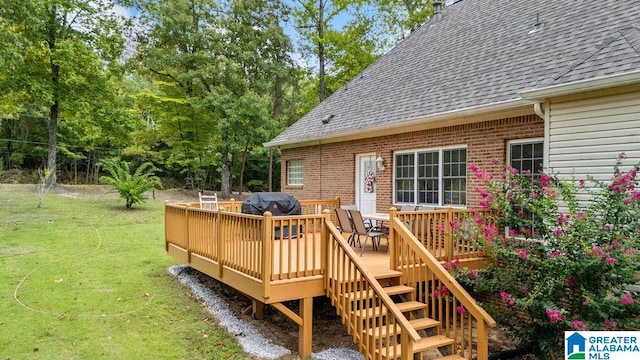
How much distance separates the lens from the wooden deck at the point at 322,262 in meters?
4.82

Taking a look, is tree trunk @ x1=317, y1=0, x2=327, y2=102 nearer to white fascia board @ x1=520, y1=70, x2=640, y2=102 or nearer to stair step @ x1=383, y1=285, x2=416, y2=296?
white fascia board @ x1=520, y1=70, x2=640, y2=102

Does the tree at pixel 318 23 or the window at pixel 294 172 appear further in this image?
the tree at pixel 318 23

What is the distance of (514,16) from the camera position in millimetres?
9547

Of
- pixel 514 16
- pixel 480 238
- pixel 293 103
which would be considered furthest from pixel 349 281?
pixel 293 103

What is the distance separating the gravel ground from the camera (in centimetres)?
511

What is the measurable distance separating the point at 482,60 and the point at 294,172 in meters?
6.73

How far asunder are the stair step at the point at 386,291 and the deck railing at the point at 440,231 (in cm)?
83

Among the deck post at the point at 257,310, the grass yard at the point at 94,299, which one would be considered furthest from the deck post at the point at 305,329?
the deck post at the point at 257,310

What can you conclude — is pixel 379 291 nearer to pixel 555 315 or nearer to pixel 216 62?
pixel 555 315

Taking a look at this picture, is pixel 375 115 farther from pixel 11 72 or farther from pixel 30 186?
pixel 30 186

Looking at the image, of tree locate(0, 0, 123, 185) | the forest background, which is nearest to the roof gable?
tree locate(0, 0, 123, 185)

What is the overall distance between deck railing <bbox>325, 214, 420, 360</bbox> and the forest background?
16146mm

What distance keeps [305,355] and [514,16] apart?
884 cm

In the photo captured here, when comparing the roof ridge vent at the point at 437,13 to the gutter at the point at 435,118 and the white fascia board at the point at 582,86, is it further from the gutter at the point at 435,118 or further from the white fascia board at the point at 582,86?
the white fascia board at the point at 582,86
